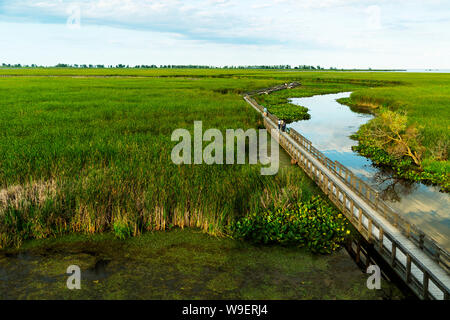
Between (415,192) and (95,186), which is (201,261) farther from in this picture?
(415,192)

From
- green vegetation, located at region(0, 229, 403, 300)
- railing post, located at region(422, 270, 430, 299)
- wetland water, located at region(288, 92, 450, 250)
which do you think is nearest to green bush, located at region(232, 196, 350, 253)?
green vegetation, located at region(0, 229, 403, 300)

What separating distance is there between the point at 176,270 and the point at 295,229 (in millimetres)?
3863

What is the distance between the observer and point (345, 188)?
12.8 metres

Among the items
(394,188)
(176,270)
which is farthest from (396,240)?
(394,188)

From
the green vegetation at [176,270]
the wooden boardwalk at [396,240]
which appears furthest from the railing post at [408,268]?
the green vegetation at [176,270]

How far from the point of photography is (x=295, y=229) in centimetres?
1003

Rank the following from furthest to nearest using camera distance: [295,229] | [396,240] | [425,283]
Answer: [295,229]
[396,240]
[425,283]

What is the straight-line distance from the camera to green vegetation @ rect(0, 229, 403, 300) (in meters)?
7.57

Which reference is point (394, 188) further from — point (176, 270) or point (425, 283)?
point (176, 270)

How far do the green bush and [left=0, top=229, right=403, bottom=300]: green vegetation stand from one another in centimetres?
31

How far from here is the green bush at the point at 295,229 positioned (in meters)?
9.73

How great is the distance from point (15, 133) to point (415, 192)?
72.2ft

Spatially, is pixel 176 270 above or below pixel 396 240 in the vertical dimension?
below

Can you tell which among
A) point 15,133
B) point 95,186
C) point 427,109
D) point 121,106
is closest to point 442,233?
point 95,186
